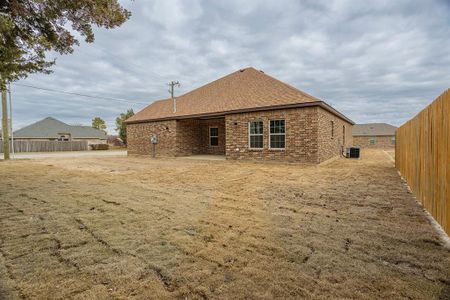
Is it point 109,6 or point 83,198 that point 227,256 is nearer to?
point 83,198

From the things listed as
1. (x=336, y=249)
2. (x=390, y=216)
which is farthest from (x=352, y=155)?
(x=336, y=249)

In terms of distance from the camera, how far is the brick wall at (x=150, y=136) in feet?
56.4

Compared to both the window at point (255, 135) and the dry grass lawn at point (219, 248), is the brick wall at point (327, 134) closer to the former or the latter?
the window at point (255, 135)

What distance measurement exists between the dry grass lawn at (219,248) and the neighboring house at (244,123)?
6697 millimetres

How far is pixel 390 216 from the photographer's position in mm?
3986

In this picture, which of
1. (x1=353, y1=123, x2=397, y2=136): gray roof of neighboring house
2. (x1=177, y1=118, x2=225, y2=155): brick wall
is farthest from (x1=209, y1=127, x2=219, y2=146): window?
(x1=353, y1=123, x2=397, y2=136): gray roof of neighboring house

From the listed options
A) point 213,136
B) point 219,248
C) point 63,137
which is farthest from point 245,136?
point 63,137

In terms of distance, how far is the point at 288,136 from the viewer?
11906 mm

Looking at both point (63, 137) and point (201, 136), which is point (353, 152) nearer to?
point (201, 136)

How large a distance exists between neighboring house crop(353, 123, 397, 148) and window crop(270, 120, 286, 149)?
113 feet

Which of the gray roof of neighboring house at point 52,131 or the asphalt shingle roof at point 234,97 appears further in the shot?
the gray roof of neighboring house at point 52,131

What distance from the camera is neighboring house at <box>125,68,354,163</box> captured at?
11.6 metres

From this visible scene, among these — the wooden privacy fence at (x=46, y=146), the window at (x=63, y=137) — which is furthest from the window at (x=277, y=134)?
the window at (x=63, y=137)

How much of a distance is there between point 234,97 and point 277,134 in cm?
460
